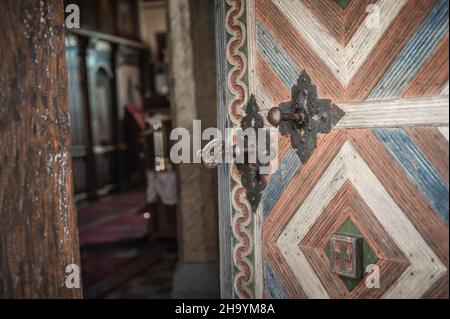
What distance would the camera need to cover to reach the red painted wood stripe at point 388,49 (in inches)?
59.9

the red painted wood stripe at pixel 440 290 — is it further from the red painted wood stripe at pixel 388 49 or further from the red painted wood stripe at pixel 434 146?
the red painted wood stripe at pixel 388 49

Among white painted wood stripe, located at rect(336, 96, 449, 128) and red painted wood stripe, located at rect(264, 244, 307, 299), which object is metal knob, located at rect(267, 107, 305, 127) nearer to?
white painted wood stripe, located at rect(336, 96, 449, 128)

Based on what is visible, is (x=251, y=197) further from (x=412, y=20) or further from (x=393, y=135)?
(x=412, y=20)

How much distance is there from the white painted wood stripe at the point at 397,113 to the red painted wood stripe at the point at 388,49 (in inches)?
1.9

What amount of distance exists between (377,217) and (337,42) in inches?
26.8

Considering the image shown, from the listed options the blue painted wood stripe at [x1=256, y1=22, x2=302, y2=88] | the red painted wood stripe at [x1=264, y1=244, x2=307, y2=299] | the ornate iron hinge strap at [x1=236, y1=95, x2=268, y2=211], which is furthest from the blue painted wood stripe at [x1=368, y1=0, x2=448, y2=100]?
the red painted wood stripe at [x1=264, y1=244, x2=307, y2=299]

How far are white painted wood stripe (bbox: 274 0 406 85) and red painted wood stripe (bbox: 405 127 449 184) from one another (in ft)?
1.13

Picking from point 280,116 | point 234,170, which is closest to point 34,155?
A: point 234,170

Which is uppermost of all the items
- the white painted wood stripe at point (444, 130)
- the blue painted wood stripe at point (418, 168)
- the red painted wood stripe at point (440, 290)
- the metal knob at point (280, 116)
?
the metal knob at point (280, 116)

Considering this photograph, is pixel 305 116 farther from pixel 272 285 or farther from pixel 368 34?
pixel 272 285

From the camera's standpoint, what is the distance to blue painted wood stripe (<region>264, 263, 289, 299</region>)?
2037 mm

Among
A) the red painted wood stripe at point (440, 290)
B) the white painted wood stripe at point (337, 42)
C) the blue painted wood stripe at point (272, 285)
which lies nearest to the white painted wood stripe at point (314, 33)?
the white painted wood stripe at point (337, 42)

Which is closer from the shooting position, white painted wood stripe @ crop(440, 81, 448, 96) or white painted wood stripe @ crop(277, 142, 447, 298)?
white painted wood stripe @ crop(440, 81, 448, 96)
